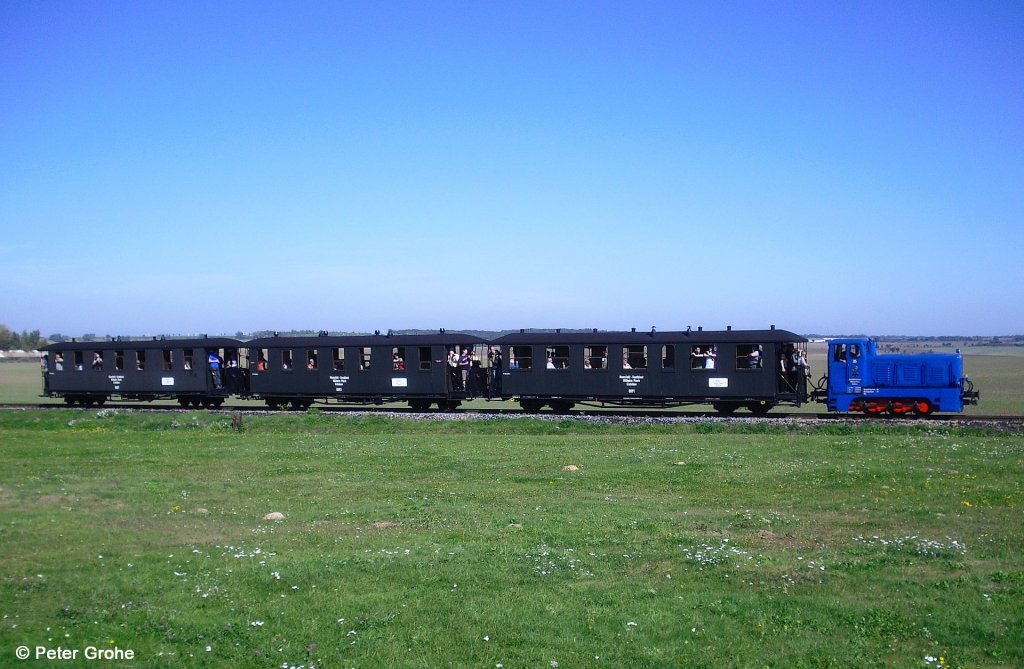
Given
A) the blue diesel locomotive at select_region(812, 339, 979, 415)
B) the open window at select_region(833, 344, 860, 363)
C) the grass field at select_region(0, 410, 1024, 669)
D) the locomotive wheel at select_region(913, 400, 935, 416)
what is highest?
the open window at select_region(833, 344, 860, 363)

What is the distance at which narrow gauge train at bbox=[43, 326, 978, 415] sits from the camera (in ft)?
105

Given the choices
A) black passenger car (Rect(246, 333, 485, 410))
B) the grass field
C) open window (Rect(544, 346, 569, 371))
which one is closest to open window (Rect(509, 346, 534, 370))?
open window (Rect(544, 346, 569, 371))

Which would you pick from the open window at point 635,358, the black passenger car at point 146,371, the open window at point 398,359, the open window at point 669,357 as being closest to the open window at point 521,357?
the open window at point 635,358

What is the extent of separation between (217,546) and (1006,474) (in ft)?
51.8

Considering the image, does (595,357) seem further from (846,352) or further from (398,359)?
(846,352)

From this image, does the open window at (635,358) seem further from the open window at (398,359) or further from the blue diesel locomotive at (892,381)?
the open window at (398,359)

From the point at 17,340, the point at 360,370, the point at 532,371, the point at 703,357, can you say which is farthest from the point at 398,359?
the point at 17,340

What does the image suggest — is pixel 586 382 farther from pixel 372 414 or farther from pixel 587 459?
pixel 587 459

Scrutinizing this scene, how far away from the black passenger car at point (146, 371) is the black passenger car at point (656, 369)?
1503 cm

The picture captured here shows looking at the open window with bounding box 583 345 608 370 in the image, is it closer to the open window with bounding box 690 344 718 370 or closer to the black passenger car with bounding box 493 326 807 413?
the black passenger car with bounding box 493 326 807 413

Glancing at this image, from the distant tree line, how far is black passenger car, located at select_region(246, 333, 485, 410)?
12529 centimetres

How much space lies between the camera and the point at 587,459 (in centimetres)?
2108

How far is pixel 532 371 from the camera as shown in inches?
1407

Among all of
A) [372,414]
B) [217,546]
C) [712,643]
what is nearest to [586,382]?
[372,414]
